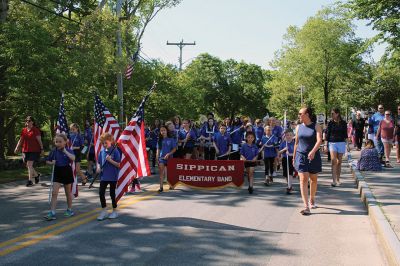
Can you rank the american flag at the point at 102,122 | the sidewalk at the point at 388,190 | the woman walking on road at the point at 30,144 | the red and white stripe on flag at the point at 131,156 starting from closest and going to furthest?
the sidewalk at the point at 388,190 < the red and white stripe on flag at the point at 131,156 < the american flag at the point at 102,122 < the woman walking on road at the point at 30,144

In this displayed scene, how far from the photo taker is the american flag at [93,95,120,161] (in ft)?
33.3

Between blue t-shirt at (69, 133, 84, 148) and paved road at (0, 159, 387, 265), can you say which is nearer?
paved road at (0, 159, 387, 265)

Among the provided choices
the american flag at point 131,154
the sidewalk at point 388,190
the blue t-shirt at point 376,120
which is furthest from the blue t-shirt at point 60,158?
the blue t-shirt at point 376,120

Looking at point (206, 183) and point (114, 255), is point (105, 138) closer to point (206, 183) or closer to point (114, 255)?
point (114, 255)

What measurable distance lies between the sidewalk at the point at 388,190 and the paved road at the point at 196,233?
396 mm

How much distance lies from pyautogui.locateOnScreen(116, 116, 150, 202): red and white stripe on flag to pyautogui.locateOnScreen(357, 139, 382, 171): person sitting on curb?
24.2ft

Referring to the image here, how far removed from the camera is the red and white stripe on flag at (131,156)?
27.9 ft

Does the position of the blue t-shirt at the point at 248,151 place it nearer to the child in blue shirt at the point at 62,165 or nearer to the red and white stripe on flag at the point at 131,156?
the red and white stripe on flag at the point at 131,156

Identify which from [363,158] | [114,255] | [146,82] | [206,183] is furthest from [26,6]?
[114,255]

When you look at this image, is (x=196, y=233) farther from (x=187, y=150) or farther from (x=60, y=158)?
(x=187, y=150)

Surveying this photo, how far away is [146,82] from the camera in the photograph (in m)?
30.3

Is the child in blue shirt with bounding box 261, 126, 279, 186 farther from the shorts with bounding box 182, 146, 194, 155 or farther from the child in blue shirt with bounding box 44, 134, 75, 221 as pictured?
the child in blue shirt with bounding box 44, 134, 75, 221

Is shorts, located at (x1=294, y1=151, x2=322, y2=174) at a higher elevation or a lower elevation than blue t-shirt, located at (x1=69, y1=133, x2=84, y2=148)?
lower

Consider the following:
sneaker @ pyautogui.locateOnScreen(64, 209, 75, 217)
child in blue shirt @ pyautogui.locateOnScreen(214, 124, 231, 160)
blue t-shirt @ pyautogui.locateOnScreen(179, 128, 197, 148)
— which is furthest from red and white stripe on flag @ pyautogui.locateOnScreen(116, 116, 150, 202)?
child in blue shirt @ pyautogui.locateOnScreen(214, 124, 231, 160)
